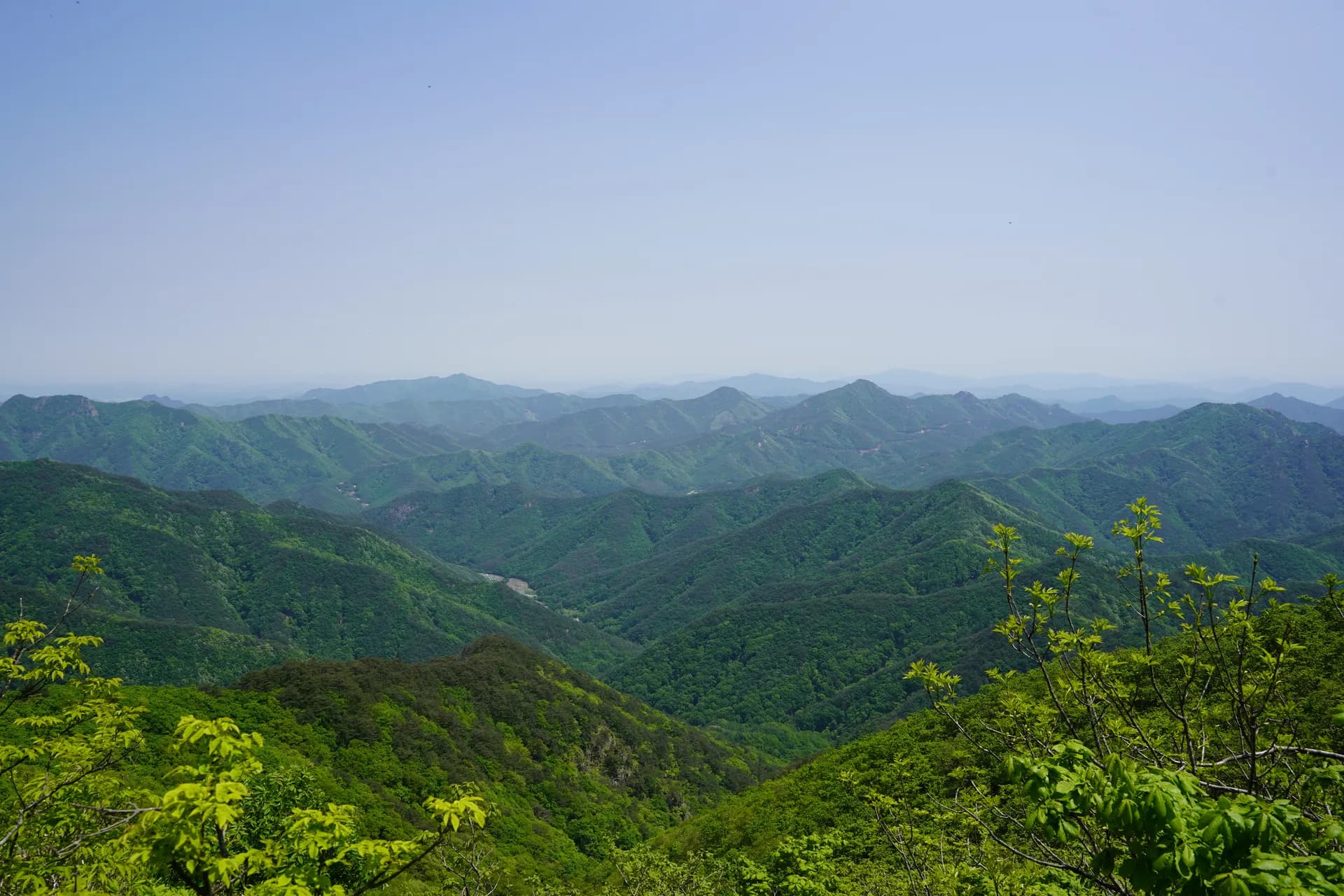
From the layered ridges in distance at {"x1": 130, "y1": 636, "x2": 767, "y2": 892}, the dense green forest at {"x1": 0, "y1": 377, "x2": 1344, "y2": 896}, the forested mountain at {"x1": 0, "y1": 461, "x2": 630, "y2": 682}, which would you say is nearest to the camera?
the dense green forest at {"x1": 0, "y1": 377, "x2": 1344, "y2": 896}

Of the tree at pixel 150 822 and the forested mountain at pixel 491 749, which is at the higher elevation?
the tree at pixel 150 822

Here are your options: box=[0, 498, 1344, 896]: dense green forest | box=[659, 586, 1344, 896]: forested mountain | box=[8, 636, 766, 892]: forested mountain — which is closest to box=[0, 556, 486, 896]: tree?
box=[0, 498, 1344, 896]: dense green forest

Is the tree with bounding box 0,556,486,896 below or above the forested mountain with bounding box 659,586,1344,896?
above

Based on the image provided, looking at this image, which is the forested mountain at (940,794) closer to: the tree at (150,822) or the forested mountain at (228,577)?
the tree at (150,822)

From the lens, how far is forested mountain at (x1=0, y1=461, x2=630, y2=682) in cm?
15938

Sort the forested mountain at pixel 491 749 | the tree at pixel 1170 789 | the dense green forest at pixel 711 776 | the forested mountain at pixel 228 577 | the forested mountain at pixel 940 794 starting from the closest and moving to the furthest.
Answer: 1. the tree at pixel 1170 789
2. the dense green forest at pixel 711 776
3. the forested mountain at pixel 940 794
4. the forested mountain at pixel 491 749
5. the forested mountain at pixel 228 577

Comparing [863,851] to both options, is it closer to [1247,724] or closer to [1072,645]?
[1072,645]

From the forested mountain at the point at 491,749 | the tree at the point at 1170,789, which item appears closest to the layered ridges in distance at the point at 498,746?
the forested mountain at the point at 491,749

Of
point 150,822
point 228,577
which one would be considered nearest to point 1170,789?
point 150,822

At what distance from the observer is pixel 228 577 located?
7013 inches

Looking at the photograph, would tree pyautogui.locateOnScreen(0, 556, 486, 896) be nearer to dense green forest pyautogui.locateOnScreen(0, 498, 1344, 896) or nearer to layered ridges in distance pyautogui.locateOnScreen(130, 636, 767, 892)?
dense green forest pyautogui.locateOnScreen(0, 498, 1344, 896)

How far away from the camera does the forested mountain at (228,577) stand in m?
159

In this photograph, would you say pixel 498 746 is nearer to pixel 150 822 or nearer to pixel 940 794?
pixel 940 794

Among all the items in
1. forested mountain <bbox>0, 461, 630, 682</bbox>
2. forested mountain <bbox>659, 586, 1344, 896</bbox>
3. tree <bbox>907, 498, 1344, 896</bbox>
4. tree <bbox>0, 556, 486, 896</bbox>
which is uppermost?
tree <bbox>907, 498, 1344, 896</bbox>
